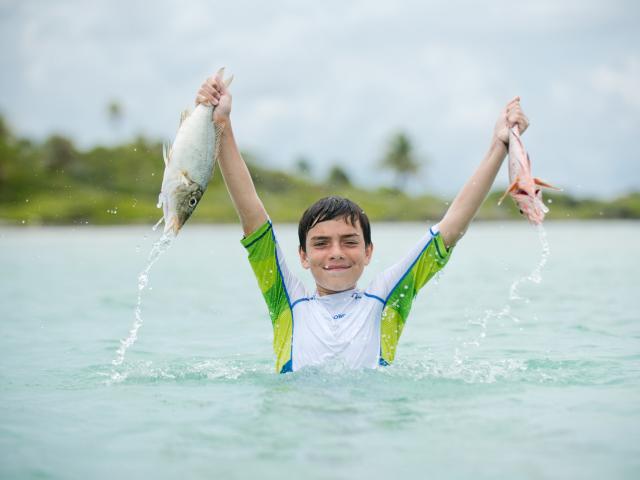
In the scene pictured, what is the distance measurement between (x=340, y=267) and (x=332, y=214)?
346 millimetres

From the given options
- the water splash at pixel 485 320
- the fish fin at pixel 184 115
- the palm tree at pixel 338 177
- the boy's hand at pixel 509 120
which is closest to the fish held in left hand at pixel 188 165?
the fish fin at pixel 184 115

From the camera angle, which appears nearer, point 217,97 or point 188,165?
point 188,165

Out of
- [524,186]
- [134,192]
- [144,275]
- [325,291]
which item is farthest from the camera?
[134,192]

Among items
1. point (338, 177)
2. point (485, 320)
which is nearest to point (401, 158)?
point (338, 177)

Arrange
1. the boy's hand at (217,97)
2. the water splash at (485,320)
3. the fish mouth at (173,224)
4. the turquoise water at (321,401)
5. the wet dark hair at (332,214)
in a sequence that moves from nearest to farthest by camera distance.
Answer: the turquoise water at (321,401) < the fish mouth at (173,224) < the boy's hand at (217,97) < the wet dark hair at (332,214) < the water splash at (485,320)

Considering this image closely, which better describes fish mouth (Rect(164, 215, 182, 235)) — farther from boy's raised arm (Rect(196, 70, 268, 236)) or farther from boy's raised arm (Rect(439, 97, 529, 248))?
boy's raised arm (Rect(439, 97, 529, 248))

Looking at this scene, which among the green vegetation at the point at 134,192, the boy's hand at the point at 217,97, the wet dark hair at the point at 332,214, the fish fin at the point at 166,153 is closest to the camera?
the fish fin at the point at 166,153

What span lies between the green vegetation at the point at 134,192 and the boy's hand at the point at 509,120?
207 feet

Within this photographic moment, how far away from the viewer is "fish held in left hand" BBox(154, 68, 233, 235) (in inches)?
177

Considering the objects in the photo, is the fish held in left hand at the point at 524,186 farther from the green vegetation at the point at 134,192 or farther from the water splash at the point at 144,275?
the green vegetation at the point at 134,192

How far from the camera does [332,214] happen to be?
512cm

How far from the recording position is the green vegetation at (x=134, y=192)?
71.2 metres

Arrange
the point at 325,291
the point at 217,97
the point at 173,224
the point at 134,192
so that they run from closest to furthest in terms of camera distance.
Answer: the point at 173,224 → the point at 217,97 → the point at 325,291 → the point at 134,192

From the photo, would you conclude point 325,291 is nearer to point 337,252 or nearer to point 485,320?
point 337,252
